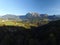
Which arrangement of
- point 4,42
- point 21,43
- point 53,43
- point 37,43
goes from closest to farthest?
point 53,43 < point 37,43 < point 21,43 < point 4,42

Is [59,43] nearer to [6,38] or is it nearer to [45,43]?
[45,43]

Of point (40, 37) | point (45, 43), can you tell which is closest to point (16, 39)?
point (40, 37)

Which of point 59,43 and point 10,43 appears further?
point 10,43

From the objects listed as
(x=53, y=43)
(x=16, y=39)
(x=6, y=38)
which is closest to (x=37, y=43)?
(x=53, y=43)

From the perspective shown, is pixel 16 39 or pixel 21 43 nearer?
pixel 21 43

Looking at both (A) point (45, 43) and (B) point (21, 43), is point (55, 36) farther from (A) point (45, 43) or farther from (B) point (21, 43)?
(B) point (21, 43)

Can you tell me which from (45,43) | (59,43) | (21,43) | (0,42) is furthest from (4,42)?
(59,43)

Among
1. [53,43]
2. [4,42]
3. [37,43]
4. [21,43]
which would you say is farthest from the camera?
[4,42]
